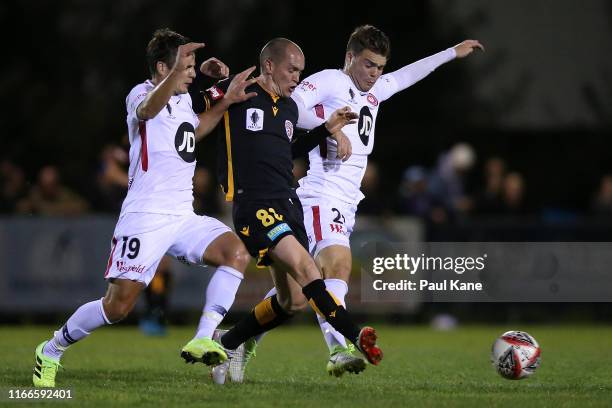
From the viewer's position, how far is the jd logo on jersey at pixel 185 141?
8344mm

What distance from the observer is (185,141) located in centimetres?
837

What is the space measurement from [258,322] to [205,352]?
0.92 meters

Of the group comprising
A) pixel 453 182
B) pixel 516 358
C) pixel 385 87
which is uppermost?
pixel 453 182

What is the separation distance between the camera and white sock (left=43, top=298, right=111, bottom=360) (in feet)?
26.7

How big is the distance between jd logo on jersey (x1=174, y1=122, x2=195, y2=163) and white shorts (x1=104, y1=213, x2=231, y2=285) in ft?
1.36

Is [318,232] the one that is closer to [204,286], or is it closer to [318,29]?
[204,286]

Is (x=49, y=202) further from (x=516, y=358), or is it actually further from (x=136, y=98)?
(x=516, y=358)

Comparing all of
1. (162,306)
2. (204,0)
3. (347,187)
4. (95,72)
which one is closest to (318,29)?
(204,0)

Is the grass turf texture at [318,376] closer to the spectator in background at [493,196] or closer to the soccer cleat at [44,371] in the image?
the soccer cleat at [44,371]

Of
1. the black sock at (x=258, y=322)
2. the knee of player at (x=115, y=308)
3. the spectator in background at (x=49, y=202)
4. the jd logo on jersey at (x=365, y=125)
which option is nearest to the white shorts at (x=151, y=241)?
the knee of player at (x=115, y=308)

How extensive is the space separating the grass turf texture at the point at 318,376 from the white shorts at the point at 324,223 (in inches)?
38.9

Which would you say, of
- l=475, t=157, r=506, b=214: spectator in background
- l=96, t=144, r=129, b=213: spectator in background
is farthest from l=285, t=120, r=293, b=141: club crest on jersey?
l=475, t=157, r=506, b=214: spectator in background

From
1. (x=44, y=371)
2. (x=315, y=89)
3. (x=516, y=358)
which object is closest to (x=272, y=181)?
(x=315, y=89)

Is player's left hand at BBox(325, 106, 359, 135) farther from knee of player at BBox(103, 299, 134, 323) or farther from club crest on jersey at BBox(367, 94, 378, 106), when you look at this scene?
knee of player at BBox(103, 299, 134, 323)
